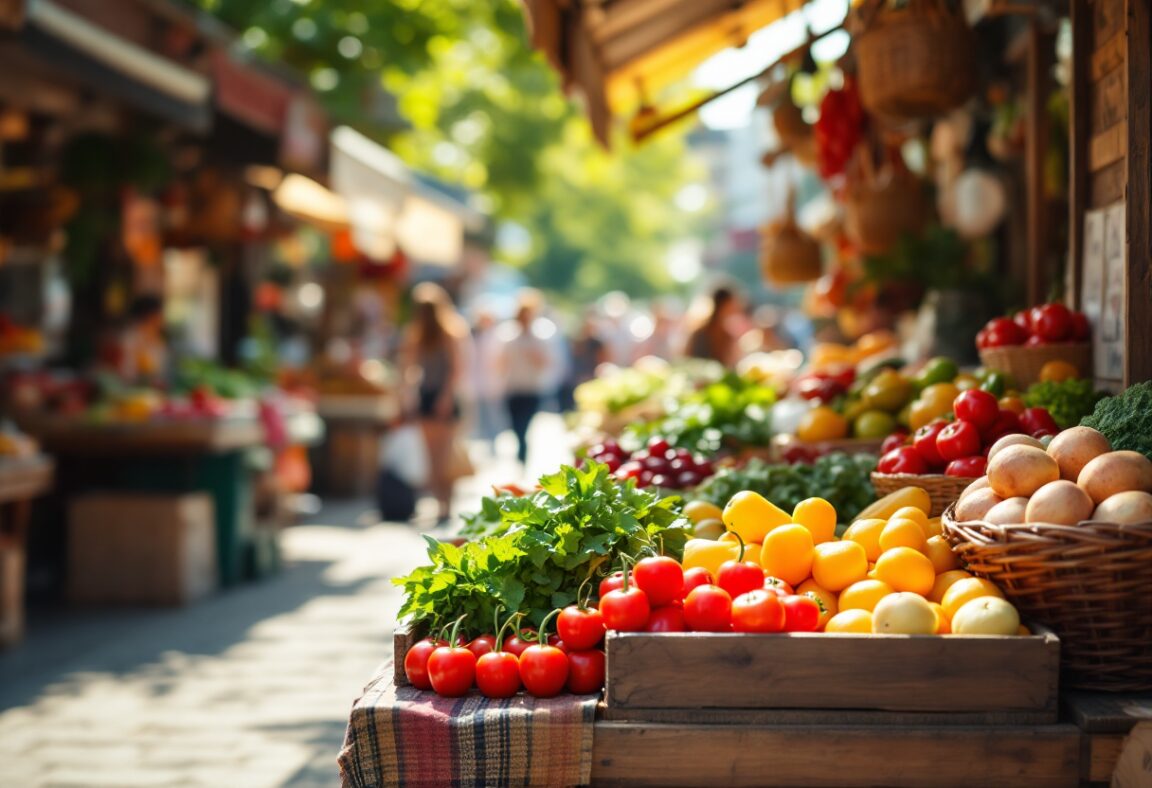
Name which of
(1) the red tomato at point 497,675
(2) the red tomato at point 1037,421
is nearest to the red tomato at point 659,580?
(1) the red tomato at point 497,675

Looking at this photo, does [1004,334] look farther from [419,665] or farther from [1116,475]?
[419,665]

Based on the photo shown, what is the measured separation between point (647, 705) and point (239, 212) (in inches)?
379

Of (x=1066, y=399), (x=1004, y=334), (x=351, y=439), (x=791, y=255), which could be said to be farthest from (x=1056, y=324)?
(x=351, y=439)

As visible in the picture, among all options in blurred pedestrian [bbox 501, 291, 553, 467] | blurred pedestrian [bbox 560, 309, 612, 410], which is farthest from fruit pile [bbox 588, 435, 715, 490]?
blurred pedestrian [bbox 560, 309, 612, 410]

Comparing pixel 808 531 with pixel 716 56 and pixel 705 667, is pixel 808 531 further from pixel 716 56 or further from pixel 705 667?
pixel 716 56

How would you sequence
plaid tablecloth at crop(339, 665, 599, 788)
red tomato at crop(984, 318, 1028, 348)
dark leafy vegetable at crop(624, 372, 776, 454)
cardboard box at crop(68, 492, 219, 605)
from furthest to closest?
cardboard box at crop(68, 492, 219, 605), dark leafy vegetable at crop(624, 372, 776, 454), red tomato at crop(984, 318, 1028, 348), plaid tablecloth at crop(339, 665, 599, 788)

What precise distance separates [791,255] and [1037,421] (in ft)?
14.7

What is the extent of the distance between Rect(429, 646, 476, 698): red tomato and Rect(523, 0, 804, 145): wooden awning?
3.32 meters

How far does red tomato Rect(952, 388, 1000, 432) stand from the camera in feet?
12.3

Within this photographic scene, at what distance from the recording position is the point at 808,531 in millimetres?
→ 3266

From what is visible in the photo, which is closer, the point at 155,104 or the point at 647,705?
the point at 647,705

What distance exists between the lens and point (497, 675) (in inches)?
115

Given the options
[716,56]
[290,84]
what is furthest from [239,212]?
[716,56]

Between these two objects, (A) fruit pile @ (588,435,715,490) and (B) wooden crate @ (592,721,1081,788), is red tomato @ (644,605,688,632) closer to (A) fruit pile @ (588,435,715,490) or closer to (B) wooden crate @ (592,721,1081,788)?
(B) wooden crate @ (592,721,1081,788)
